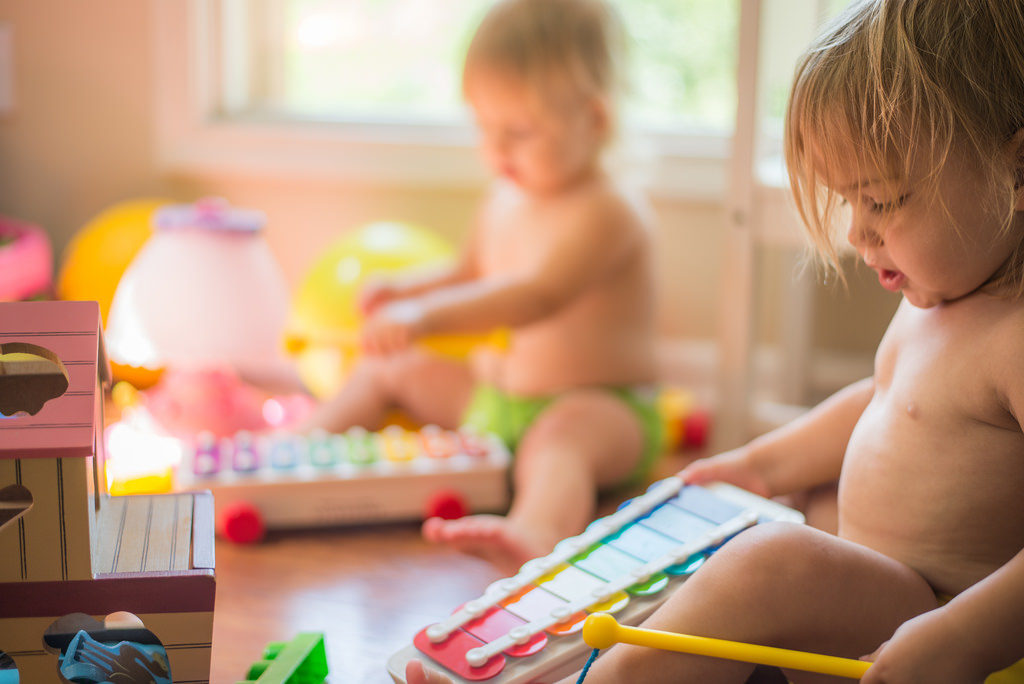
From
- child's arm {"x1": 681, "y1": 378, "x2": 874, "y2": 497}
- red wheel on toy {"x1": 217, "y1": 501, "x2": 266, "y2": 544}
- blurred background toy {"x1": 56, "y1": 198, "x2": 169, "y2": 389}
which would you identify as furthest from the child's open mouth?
blurred background toy {"x1": 56, "y1": 198, "x2": 169, "y2": 389}

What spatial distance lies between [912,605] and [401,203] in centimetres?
114

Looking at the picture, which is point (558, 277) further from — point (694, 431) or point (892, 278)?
point (892, 278)

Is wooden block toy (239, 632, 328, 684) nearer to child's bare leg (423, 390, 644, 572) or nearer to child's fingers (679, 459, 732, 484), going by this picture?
child's bare leg (423, 390, 644, 572)

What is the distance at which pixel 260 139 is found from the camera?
5.41ft

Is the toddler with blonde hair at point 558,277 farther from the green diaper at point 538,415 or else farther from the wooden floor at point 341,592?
the wooden floor at point 341,592

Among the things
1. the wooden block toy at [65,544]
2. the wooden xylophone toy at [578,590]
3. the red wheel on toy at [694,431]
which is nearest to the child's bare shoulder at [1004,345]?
the wooden xylophone toy at [578,590]

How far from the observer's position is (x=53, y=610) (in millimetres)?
601

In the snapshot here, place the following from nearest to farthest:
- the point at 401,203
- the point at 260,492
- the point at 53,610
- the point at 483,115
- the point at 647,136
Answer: the point at 53,610 → the point at 260,492 → the point at 483,115 → the point at 647,136 → the point at 401,203

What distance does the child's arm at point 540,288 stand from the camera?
44.1 inches

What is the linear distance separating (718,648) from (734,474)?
26cm

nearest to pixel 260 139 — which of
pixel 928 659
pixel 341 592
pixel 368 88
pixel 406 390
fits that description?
pixel 368 88

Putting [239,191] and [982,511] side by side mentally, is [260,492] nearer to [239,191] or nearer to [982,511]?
[982,511]

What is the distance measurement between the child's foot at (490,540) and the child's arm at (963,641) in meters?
0.37

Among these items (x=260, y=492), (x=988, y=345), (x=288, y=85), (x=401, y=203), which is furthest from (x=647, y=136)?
(x=988, y=345)
